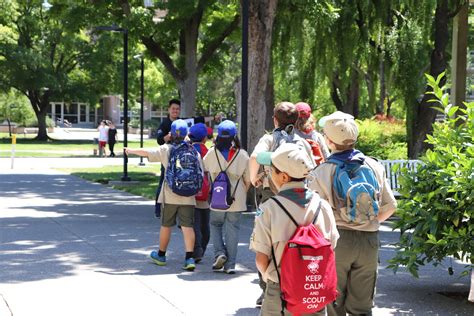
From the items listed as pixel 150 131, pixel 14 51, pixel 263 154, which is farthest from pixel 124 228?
pixel 150 131

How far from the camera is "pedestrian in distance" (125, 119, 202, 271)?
9070 millimetres

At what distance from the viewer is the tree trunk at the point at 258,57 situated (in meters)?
16.0

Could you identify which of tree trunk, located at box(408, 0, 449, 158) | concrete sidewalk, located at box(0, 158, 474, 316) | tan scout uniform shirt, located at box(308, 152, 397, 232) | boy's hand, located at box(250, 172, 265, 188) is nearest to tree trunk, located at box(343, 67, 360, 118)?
tree trunk, located at box(408, 0, 449, 158)

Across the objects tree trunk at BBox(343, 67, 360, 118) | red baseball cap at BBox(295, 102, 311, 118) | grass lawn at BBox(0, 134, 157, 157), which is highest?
tree trunk at BBox(343, 67, 360, 118)

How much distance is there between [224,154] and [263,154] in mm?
3980

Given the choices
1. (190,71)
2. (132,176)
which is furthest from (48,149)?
(190,71)

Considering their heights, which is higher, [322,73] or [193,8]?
[193,8]

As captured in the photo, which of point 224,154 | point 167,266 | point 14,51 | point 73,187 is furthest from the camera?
point 14,51

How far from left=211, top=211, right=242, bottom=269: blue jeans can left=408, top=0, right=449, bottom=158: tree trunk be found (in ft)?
29.1

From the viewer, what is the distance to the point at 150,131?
70.9m

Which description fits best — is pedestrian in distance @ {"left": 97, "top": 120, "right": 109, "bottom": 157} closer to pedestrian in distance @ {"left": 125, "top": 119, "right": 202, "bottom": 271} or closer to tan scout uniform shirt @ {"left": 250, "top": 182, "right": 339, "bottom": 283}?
pedestrian in distance @ {"left": 125, "top": 119, "right": 202, "bottom": 271}

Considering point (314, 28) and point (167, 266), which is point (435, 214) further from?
point (314, 28)

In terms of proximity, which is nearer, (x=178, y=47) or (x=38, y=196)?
(x=38, y=196)

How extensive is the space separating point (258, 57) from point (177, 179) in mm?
7464
